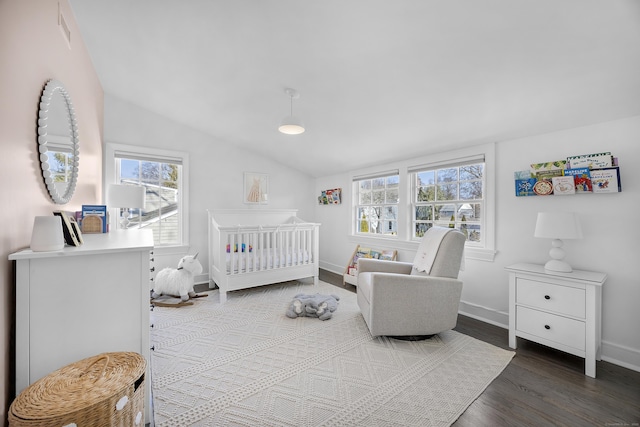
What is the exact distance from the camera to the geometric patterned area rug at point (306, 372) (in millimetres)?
1434

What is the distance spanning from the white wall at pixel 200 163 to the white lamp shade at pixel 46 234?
274cm

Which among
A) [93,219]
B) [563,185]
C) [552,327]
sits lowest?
[552,327]

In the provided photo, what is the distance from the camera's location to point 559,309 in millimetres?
1930

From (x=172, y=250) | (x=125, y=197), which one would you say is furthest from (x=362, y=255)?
(x=125, y=197)

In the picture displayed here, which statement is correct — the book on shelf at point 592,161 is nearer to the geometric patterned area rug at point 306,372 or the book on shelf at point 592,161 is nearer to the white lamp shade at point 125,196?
the geometric patterned area rug at point 306,372

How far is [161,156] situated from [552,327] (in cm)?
A: 462

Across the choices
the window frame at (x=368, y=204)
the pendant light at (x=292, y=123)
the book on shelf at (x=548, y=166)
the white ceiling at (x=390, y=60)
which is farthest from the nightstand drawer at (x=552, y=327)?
the pendant light at (x=292, y=123)

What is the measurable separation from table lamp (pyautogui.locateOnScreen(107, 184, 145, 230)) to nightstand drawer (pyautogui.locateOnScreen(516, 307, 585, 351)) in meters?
3.80

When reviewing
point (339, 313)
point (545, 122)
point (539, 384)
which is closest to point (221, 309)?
point (339, 313)

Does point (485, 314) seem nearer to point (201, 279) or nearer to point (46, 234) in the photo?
point (46, 234)

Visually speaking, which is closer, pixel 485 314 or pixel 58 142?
A: pixel 58 142

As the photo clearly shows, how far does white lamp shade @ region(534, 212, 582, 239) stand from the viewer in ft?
6.36

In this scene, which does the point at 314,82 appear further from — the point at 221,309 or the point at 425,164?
the point at 221,309

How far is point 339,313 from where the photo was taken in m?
2.83
